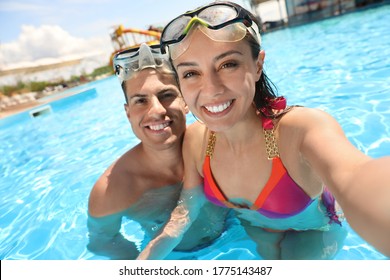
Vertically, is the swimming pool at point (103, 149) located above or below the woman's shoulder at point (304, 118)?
below

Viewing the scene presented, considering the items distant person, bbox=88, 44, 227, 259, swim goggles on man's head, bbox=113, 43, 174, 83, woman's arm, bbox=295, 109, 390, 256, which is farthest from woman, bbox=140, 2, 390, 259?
swim goggles on man's head, bbox=113, 43, 174, 83

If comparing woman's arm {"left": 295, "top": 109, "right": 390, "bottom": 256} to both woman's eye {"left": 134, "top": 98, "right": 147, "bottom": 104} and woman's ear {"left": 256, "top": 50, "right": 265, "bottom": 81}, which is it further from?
woman's eye {"left": 134, "top": 98, "right": 147, "bottom": 104}

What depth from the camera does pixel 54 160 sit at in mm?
6973

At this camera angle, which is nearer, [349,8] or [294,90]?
[294,90]

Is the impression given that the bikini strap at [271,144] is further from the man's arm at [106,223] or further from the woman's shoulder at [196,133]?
the man's arm at [106,223]

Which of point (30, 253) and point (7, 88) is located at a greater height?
point (7, 88)

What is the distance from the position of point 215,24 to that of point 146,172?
164cm

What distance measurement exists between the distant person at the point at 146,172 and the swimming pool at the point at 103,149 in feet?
0.92

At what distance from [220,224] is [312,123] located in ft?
5.23

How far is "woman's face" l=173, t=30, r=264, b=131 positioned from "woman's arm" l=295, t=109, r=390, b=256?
1.34 feet

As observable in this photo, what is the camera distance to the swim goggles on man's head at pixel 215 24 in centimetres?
157

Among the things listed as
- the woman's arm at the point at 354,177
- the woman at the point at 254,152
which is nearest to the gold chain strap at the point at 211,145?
the woman at the point at 254,152
